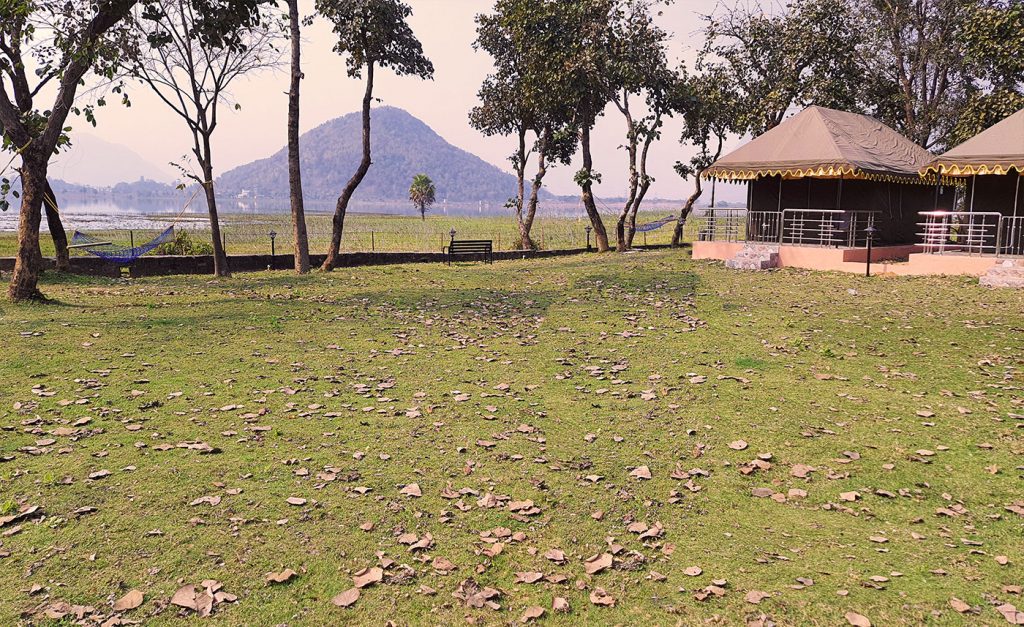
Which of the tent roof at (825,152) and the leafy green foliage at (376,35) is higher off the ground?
the leafy green foliage at (376,35)

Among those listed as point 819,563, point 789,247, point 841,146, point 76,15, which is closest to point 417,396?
point 819,563

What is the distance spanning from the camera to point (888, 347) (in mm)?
10516

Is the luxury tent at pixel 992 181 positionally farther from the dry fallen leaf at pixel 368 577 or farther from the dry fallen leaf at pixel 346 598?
the dry fallen leaf at pixel 346 598

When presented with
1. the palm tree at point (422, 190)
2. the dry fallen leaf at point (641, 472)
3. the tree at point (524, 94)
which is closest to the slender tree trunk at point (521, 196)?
the tree at point (524, 94)

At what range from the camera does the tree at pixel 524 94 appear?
31.4 m

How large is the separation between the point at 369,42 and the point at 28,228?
14.4 m

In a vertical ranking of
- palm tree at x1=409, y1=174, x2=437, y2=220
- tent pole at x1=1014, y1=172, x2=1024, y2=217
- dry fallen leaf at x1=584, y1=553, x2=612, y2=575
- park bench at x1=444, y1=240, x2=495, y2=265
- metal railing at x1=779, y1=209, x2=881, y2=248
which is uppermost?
palm tree at x1=409, y1=174, x2=437, y2=220

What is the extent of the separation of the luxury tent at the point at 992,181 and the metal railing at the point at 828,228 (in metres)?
2.15

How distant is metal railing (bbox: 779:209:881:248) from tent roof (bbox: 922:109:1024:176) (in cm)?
295

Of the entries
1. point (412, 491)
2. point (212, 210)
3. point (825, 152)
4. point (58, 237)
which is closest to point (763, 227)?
point (825, 152)

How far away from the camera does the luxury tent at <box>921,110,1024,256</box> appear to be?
18.9m

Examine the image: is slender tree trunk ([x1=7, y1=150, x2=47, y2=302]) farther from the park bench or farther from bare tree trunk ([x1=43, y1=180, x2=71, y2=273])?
the park bench

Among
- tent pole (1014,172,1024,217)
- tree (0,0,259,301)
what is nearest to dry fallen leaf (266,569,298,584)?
tree (0,0,259,301)

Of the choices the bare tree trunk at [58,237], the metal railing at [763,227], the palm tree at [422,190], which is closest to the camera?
the bare tree trunk at [58,237]
